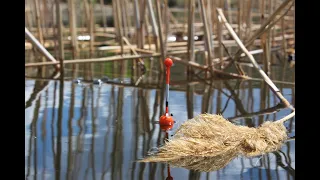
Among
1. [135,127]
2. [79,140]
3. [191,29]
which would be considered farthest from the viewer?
[191,29]

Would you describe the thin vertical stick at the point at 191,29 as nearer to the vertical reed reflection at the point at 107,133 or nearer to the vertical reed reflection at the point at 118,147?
the vertical reed reflection at the point at 107,133

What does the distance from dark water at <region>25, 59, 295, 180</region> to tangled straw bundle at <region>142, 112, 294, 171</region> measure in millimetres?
111

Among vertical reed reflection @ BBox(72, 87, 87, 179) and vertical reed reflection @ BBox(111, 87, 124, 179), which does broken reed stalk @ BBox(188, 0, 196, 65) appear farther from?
vertical reed reflection @ BBox(111, 87, 124, 179)

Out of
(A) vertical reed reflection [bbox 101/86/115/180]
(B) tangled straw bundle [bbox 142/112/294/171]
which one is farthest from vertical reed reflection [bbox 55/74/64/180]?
(B) tangled straw bundle [bbox 142/112/294/171]

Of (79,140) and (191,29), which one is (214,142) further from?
(191,29)

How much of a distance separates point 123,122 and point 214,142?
1.47 metres

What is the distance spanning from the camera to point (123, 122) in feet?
20.4

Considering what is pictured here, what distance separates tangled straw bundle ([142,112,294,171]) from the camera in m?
4.69

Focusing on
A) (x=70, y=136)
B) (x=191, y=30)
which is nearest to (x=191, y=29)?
(x=191, y=30)
